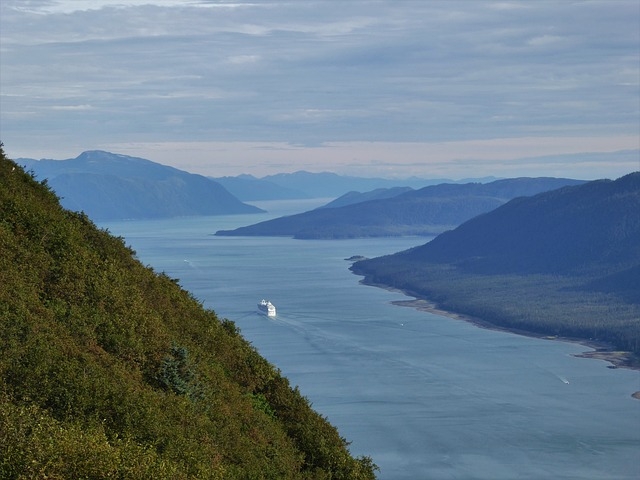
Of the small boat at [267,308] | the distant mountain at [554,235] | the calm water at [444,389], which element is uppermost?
the distant mountain at [554,235]

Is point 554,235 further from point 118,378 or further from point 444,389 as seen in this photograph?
point 118,378

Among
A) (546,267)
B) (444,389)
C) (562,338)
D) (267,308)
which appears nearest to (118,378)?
(444,389)

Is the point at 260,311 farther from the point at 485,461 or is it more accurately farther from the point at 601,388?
the point at 485,461

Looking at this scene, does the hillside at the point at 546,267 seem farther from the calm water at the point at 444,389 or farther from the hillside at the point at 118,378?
the hillside at the point at 118,378

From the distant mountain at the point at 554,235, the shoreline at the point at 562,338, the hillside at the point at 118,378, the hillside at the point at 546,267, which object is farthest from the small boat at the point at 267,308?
the hillside at the point at 118,378

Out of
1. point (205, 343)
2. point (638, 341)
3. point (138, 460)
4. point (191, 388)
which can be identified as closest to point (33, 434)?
point (138, 460)

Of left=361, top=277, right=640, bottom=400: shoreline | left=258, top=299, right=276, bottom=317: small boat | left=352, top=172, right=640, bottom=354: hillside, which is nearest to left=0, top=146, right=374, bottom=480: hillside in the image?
left=361, top=277, right=640, bottom=400: shoreline
